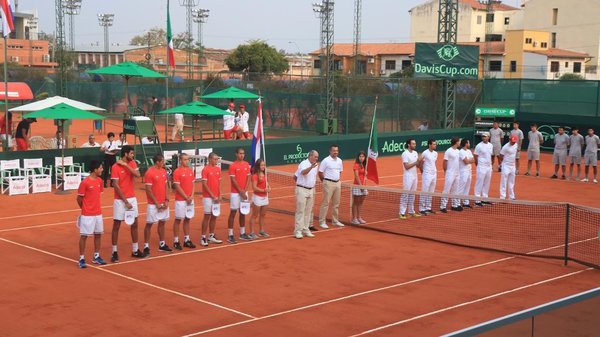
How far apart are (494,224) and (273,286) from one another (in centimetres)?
768

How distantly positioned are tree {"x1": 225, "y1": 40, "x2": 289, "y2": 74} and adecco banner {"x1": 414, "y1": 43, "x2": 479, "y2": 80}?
42.6 metres

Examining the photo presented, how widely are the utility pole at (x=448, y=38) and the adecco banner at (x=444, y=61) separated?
55 centimetres

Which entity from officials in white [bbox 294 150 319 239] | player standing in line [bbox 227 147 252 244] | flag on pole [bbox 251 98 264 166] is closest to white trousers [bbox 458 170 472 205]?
officials in white [bbox 294 150 319 239]

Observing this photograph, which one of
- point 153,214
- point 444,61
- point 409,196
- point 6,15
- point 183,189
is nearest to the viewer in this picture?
point 153,214

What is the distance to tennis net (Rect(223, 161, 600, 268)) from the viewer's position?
15.7 metres

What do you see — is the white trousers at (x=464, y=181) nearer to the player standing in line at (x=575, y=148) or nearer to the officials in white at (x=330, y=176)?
the officials in white at (x=330, y=176)

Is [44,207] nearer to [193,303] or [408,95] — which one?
[193,303]

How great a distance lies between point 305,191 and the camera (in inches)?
642

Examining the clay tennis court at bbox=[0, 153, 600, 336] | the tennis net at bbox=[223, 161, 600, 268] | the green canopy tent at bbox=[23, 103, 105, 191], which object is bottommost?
the clay tennis court at bbox=[0, 153, 600, 336]

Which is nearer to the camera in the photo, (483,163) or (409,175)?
(409,175)

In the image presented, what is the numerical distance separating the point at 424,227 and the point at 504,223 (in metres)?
2.05

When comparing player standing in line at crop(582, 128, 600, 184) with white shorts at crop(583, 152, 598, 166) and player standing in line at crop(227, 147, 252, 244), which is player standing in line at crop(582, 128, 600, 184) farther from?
player standing in line at crop(227, 147, 252, 244)

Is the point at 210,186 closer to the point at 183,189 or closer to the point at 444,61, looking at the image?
the point at 183,189

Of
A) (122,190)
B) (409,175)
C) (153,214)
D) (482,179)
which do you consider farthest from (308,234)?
(482,179)
